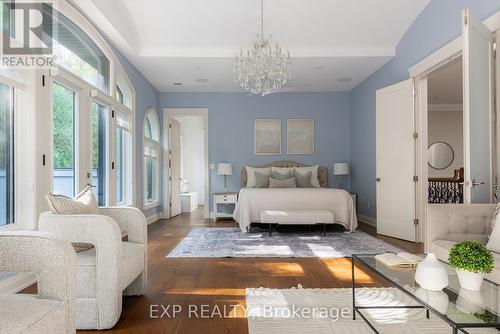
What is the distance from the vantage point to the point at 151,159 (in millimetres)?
7199

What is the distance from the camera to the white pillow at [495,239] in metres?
2.33

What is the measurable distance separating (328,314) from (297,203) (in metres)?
3.50

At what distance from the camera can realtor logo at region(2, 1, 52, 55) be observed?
271 cm

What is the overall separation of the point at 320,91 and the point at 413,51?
117 inches

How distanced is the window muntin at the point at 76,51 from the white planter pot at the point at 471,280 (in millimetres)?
3731

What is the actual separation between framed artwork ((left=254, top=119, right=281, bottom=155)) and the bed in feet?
6.92

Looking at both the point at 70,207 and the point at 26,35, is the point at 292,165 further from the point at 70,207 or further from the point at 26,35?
the point at 70,207

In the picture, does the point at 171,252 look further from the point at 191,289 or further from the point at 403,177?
the point at 403,177

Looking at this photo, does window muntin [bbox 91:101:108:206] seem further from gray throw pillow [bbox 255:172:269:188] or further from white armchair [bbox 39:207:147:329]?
gray throw pillow [bbox 255:172:269:188]

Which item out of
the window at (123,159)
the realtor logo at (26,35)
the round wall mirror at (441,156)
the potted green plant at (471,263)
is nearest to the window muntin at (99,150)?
the window at (123,159)

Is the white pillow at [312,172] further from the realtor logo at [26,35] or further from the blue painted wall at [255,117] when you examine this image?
the realtor logo at [26,35]

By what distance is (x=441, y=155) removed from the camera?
9.48m

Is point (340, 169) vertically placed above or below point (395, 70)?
below

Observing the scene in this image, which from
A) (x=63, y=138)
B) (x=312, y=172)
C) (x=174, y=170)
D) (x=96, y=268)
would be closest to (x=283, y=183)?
(x=312, y=172)
